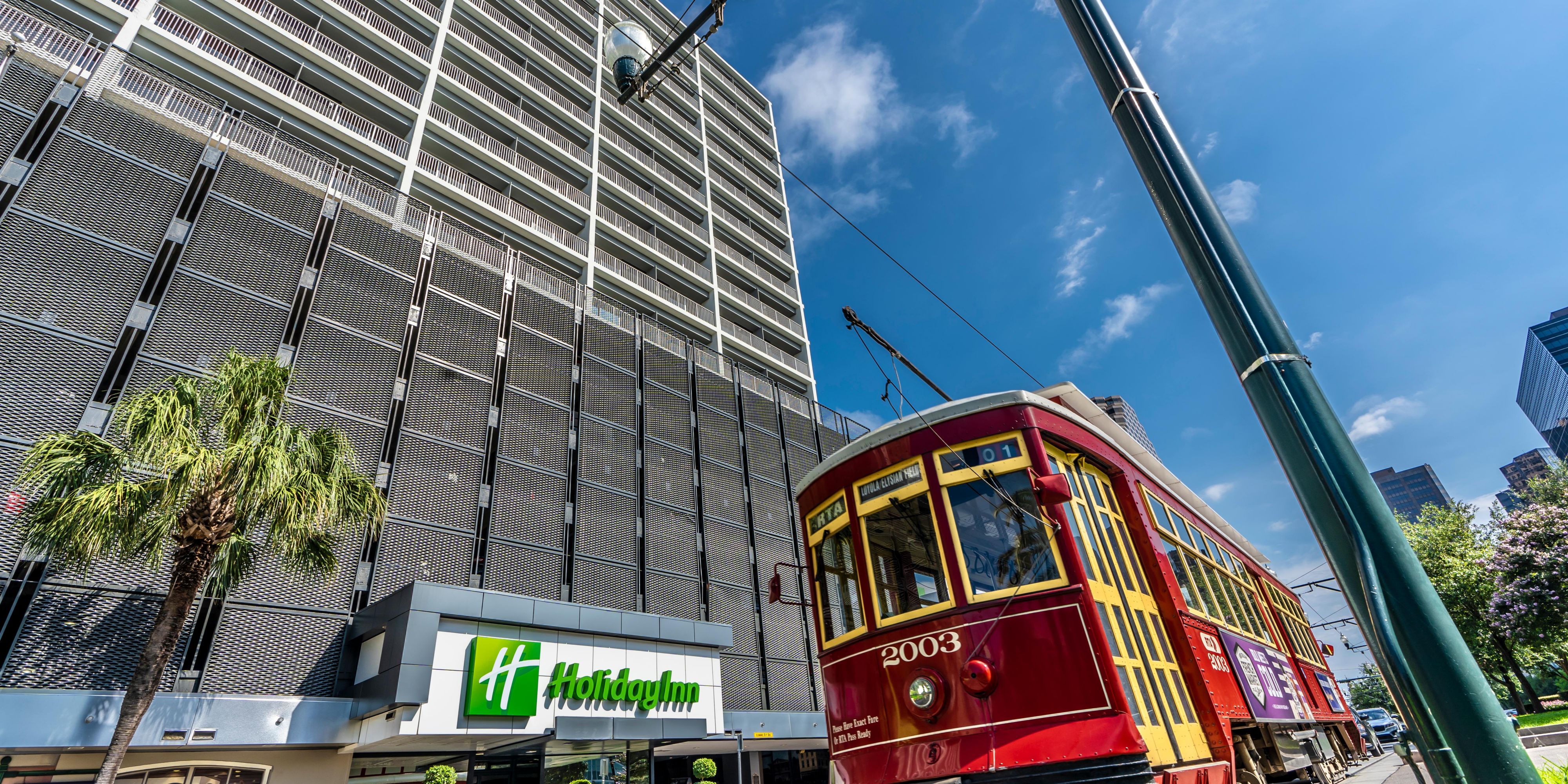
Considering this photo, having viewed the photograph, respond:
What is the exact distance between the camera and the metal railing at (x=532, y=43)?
35.0 metres

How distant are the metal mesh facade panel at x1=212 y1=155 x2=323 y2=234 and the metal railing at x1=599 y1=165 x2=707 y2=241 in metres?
17.4

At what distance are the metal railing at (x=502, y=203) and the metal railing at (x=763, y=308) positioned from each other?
32.0ft

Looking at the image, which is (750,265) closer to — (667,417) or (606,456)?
(667,417)

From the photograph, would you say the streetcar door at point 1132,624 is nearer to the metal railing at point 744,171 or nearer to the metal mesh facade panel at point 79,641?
the metal mesh facade panel at point 79,641

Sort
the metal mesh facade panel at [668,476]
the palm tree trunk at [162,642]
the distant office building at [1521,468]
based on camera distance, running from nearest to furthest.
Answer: the palm tree trunk at [162,642] < the metal mesh facade panel at [668,476] < the distant office building at [1521,468]

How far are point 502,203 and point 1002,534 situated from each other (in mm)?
27970

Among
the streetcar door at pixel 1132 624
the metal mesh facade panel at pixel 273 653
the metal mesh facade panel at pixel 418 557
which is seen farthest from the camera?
the metal mesh facade panel at pixel 418 557

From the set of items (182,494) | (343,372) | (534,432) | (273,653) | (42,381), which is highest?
(343,372)

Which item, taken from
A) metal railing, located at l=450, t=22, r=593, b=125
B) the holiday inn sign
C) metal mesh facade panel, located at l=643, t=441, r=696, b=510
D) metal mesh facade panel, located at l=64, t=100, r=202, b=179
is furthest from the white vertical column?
the holiday inn sign

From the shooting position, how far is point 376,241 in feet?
67.7

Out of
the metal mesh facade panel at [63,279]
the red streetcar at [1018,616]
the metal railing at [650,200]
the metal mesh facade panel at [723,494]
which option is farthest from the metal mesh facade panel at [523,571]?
the metal railing at [650,200]

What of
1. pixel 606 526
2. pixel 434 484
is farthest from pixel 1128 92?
pixel 606 526

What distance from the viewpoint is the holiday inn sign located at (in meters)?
14.5

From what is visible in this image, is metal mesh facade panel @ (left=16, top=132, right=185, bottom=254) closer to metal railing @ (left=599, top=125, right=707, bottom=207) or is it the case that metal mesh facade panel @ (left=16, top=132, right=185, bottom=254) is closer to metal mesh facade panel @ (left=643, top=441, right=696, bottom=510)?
metal mesh facade panel @ (left=643, top=441, right=696, bottom=510)
